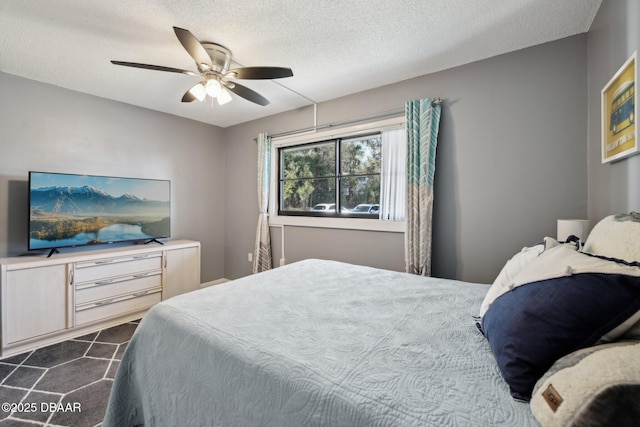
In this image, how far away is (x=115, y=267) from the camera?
285 cm

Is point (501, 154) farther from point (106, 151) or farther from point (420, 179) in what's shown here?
point (106, 151)

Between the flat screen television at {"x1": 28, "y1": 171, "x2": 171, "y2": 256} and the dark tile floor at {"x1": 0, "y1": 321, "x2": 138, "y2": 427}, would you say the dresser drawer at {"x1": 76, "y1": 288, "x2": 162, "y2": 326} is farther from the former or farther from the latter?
the flat screen television at {"x1": 28, "y1": 171, "x2": 171, "y2": 256}

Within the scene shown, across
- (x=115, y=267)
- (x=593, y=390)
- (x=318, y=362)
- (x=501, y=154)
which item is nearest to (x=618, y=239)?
(x=593, y=390)

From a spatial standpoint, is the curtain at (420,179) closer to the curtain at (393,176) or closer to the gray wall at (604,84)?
the curtain at (393,176)

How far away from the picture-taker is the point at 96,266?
8.89ft

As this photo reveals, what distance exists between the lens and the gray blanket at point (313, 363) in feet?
2.47

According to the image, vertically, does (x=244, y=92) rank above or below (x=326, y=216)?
above

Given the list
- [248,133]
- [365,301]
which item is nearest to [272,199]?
[248,133]

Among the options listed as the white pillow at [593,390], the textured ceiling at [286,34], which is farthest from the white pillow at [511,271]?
the textured ceiling at [286,34]

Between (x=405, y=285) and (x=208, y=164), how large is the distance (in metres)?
3.50

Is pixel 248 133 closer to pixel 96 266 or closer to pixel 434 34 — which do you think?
pixel 96 266

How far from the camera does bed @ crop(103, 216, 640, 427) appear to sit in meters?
0.75

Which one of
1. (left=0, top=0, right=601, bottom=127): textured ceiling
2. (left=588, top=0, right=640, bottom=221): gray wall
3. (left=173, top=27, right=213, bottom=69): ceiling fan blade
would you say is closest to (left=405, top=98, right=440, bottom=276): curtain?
(left=0, top=0, right=601, bottom=127): textured ceiling

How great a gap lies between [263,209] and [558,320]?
10.9 ft
